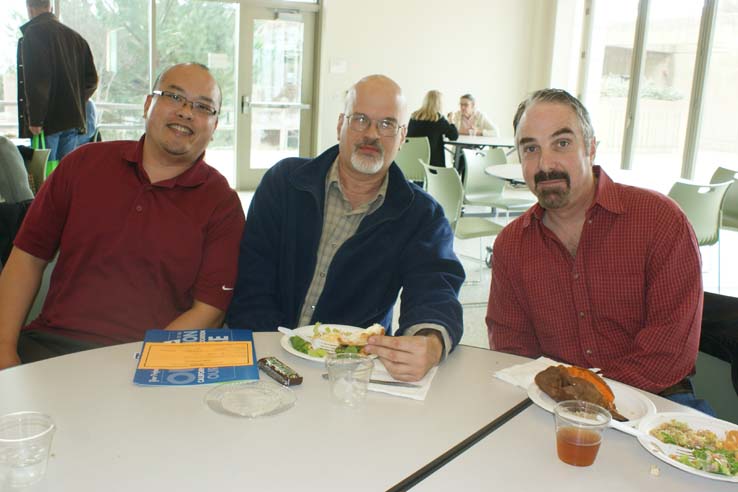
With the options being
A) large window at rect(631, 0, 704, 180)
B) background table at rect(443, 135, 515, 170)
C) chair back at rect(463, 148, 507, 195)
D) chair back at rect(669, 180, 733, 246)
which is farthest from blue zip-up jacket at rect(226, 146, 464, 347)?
large window at rect(631, 0, 704, 180)

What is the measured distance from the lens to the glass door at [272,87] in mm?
8453

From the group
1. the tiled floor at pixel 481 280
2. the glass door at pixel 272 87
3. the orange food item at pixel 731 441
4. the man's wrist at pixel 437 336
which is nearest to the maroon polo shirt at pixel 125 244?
the man's wrist at pixel 437 336

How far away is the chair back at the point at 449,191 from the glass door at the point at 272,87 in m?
4.40

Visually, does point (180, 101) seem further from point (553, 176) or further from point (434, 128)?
point (434, 128)

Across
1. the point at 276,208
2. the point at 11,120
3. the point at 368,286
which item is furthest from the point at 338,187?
the point at 11,120

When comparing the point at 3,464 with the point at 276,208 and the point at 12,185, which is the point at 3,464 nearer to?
the point at 276,208

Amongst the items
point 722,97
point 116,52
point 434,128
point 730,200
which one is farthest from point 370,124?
point 722,97

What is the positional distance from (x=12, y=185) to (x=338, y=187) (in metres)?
1.51

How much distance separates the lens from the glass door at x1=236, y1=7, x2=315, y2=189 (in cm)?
845

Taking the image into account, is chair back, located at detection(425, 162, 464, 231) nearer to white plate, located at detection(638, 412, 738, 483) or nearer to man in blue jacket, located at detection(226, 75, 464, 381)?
Result: man in blue jacket, located at detection(226, 75, 464, 381)

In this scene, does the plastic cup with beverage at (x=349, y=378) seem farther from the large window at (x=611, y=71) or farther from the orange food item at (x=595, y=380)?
the large window at (x=611, y=71)

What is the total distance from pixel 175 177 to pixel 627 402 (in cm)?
144

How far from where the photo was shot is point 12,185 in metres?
2.76

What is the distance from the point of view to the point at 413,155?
6.88m
